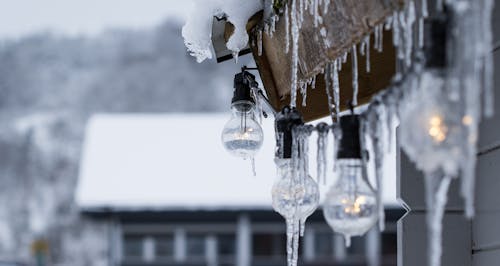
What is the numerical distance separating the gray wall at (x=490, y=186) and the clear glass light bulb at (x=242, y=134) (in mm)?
573

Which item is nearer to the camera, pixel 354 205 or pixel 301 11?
pixel 354 205

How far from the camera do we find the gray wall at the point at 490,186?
6.90 feet

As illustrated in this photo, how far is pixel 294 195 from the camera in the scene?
75.7 inches

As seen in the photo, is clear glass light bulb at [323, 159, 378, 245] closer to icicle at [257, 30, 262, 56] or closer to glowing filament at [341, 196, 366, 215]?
glowing filament at [341, 196, 366, 215]

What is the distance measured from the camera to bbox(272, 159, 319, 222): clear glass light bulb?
6.31 feet

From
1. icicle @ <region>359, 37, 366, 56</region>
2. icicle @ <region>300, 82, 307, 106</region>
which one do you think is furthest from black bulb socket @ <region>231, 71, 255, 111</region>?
icicle @ <region>359, 37, 366, 56</region>

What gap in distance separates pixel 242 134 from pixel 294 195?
1.29 ft

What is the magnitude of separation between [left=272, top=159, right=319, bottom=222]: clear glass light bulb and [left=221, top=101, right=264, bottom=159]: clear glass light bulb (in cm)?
30

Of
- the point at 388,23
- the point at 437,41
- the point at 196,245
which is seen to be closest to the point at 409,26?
the point at 388,23

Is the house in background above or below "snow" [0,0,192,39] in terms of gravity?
below

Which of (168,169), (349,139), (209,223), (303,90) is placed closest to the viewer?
(349,139)

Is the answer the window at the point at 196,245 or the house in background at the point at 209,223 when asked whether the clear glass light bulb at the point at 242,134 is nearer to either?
the house in background at the point at 209,223

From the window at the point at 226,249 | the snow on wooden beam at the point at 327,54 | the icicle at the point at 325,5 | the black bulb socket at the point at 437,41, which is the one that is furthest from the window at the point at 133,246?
the black bulb socket at the point at 437,41

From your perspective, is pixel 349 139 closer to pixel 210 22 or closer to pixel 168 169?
pixel 210 22
